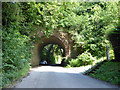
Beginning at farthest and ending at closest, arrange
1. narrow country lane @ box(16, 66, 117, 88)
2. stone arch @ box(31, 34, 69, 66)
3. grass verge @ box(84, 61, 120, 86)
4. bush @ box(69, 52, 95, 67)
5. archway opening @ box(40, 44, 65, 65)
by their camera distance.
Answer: archway opening @ box(40, 44, 65, 65) < stone arch @ box(31, 34, 69, 66) < bush @ box(69, 52, 95, 67) < grass verge @ box(84, 61, 120, 86) < narrow country lane @ box(16, 66, 117, 88)

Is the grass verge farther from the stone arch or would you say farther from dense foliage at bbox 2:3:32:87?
the stone arch

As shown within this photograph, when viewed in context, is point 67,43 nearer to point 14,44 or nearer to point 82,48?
point 82,48

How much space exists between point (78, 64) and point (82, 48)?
329cm

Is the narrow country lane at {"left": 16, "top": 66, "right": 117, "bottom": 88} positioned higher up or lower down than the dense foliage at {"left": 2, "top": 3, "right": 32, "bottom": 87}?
lower down

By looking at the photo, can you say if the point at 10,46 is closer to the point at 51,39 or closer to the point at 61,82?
the point at 61,82

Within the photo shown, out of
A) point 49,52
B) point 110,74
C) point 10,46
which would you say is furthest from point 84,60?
point 49,52

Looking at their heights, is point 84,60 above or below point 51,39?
below

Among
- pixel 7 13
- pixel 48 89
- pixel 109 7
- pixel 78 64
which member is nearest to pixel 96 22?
pixel 109 7

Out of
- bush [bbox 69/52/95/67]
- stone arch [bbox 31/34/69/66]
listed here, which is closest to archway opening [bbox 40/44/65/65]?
stone arch [bbox 31/34/69/66]

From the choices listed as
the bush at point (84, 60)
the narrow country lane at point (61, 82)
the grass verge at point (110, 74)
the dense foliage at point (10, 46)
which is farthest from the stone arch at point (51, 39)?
the grass verge at point (110, 74)

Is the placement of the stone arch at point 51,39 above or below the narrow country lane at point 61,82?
above

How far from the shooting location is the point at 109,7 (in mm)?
16812

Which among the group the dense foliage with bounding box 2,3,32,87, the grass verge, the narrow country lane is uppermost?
the dense foliage with bounding box 2,3,32,87

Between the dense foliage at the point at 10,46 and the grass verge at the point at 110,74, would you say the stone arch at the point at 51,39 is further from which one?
the grass verge at the point at 110,74
